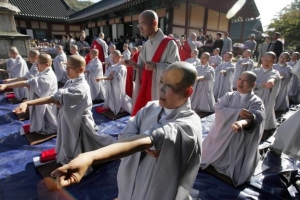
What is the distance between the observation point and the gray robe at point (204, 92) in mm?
5969

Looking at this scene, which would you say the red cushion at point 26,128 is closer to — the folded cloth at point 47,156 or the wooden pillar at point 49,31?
the folded cloth at point 47,156

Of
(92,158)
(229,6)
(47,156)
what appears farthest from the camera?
(229,6)

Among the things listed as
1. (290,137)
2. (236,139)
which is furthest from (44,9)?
(290,137)

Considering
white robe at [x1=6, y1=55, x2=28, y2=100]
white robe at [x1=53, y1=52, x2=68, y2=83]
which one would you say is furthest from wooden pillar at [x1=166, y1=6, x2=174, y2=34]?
white robe at [x1=6, y1=55, x2=28, y2=100]

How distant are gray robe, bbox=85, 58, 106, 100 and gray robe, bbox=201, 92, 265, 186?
474 cm

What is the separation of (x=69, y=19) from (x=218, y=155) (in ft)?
79.1

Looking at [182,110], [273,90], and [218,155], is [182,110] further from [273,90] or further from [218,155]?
[273,90]

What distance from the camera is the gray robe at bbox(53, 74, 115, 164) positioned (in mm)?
2846

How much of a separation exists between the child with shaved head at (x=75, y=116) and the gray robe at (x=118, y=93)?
2.37 meters

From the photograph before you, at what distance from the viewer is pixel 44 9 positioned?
22.2m

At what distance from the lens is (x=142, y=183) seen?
5.42 feet

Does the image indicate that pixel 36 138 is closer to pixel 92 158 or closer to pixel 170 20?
pixel 92 158

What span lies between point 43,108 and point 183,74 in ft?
12.8

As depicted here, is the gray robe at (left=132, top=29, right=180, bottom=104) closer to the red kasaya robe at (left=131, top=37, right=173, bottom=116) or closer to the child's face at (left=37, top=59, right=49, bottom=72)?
the red kasaya robe at (left=131, top=37, right=173, bottom=116)
